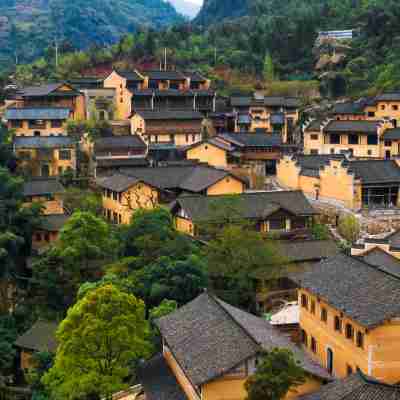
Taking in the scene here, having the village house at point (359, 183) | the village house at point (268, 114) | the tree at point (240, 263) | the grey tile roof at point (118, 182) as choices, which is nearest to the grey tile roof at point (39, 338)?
the tree at point (240, 263)

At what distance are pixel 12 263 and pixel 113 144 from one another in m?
14.4

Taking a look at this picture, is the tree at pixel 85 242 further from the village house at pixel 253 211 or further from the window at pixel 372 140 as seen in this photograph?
the window at pixel 372 140

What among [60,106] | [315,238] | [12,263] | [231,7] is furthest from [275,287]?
[231,7]

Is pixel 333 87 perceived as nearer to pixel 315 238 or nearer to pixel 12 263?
pixel 315 238

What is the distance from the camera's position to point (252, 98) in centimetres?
6225

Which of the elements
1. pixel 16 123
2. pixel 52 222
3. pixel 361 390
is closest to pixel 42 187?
pixel 52 222

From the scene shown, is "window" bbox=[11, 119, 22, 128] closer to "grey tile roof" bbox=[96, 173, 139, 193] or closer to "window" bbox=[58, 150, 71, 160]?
"window" bbox=[58, 150, 71, 160]

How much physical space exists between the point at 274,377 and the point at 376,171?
25418 millimetres

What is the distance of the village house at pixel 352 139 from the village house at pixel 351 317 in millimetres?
27274

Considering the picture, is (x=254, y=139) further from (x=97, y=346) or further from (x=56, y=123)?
(x=97, y=346)

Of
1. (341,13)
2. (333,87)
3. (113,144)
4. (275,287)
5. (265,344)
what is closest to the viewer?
(265,344)

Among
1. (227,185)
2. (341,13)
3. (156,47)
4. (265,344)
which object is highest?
(341,13)

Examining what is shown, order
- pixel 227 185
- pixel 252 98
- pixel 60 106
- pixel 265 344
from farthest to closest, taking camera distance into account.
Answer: pixel 252 98 < pixel 60 106 < pixel 227 185 < pixel 265 344

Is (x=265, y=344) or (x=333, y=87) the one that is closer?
(x=265, y=344)
